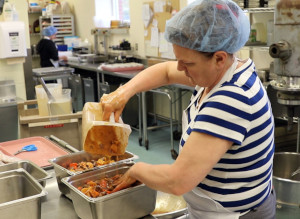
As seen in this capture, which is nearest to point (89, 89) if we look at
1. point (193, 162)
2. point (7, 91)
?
point (7, 91)

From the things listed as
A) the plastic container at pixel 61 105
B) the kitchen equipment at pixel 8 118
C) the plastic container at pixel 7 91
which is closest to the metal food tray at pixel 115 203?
the plastic container at pixel 61 105

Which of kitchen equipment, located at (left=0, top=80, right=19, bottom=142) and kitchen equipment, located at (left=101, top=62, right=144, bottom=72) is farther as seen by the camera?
kitchen equipment, located at (left=101, top=62, right=144, bottom=72)

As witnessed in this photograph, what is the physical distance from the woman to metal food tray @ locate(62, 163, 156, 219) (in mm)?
87

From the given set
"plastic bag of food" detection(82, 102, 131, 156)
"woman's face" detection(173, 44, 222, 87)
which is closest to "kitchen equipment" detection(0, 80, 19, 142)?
"plastic bag of food" detection(82, 102, 131, 156)

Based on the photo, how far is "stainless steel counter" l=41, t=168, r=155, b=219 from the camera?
1.44 meters

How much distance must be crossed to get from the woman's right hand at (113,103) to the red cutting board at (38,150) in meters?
0.58

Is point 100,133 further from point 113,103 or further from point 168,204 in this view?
point 168,204

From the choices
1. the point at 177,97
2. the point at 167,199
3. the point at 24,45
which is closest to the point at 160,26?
the point at 177,97

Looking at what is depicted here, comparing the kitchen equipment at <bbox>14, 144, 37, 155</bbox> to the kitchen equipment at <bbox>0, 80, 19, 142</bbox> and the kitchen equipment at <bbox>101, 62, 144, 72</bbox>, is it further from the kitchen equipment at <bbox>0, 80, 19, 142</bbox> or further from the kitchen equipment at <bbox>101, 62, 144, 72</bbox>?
the kitchen equipment at <bbox>101, 62, 144, 72</bbox>

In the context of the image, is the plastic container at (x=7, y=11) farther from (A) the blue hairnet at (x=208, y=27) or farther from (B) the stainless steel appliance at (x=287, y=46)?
(A) the blue hairnet at (x=208, y=27)

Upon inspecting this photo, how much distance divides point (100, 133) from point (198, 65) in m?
0.53

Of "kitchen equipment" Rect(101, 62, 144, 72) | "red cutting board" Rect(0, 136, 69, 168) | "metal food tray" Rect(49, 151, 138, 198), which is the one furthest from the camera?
"kitchen equipment" Rect(101, 62, 144, 72)

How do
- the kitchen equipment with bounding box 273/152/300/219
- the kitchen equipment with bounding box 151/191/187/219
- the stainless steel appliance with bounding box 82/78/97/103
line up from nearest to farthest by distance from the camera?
the kitchen equipment with bounding box 151/191/187/219, the kitchen equipment with bounding box 273/152/300/219, the stainless steel appliance with bounding box 82/78/97/103

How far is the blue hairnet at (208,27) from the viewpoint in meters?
1.10
